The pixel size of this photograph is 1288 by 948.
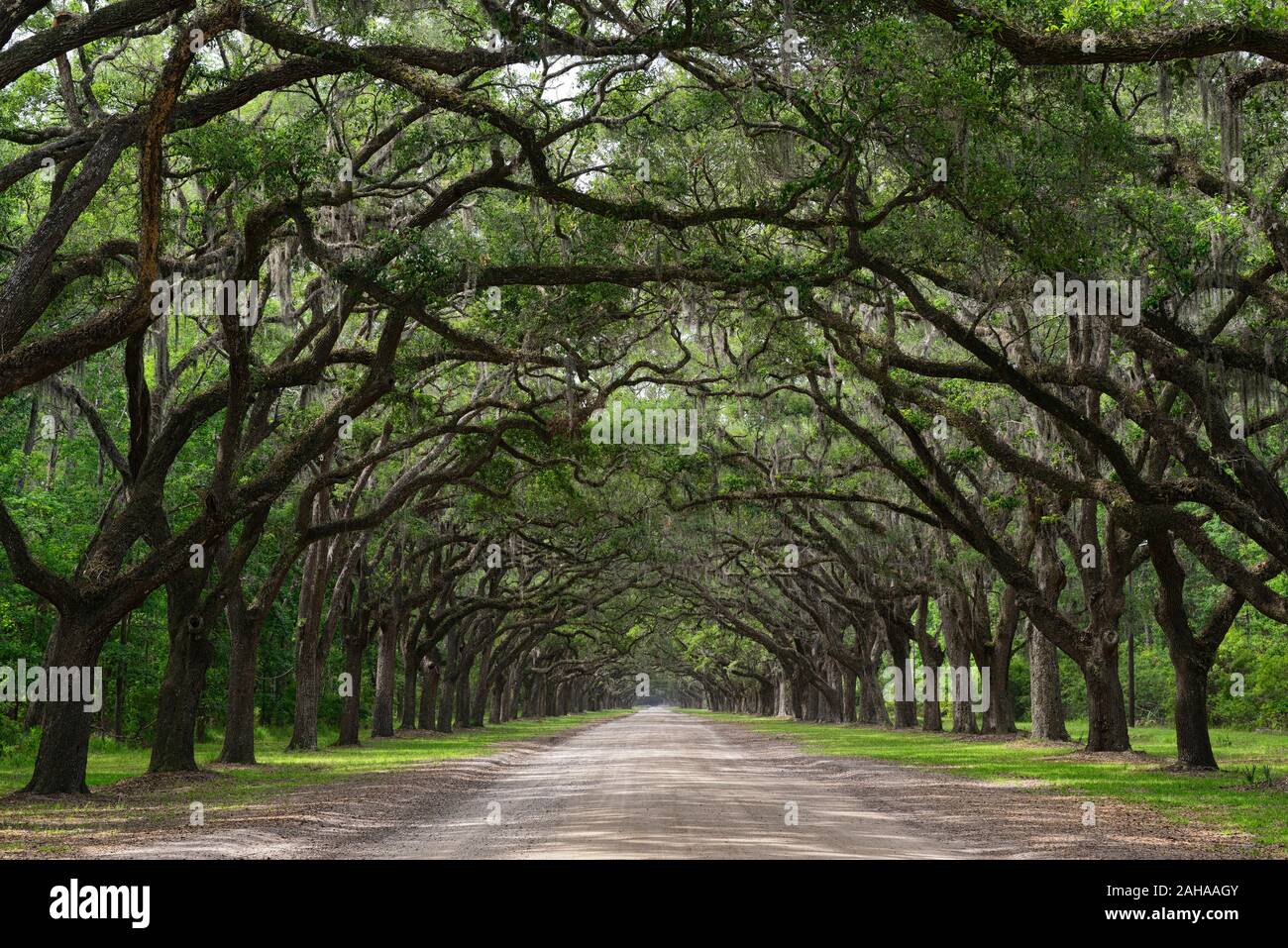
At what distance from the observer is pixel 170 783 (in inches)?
720

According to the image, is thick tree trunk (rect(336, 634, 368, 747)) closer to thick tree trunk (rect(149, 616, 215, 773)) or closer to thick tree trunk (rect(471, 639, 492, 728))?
thick tree trunk (rect(149, 616, 215, 773))

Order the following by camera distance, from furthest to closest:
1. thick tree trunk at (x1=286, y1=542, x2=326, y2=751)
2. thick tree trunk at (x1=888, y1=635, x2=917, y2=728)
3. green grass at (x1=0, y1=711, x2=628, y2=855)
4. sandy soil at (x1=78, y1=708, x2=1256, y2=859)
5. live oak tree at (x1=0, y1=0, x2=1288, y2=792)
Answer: thick tree trunk at (x1=888, y1=635, x2=917, y2=728)
thick tree trunk at (x1=286, y1=542, x2=326, y2=751)
green grass at (x1=0, y1=711, x2=628, y2=855)
live oak tree at (x1=0, y1=0, x2=1288, y2=792)
sandy soil at (x1=78, y1=708, x2=1256, y2=859)

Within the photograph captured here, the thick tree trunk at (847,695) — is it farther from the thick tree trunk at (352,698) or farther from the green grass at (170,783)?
the thick tree trunk at (352,698)

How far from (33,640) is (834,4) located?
25475mm

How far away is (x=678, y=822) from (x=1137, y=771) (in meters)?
11.0

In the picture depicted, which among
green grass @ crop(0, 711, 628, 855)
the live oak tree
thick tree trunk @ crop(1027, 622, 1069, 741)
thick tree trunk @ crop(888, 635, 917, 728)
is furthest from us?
thick tree trunk @ crop(888, 635, 917, 728)

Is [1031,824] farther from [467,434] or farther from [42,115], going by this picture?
[42,115]

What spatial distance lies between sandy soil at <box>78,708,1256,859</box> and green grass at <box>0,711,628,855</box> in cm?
82

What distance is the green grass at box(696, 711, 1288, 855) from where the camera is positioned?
13.8 meters

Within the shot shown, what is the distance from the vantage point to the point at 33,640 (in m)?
29.6

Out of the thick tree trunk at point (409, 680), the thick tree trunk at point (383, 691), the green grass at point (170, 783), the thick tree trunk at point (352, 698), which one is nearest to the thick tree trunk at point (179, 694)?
the green grass at point (170, 783)

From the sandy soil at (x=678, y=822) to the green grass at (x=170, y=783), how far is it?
2.69 feet

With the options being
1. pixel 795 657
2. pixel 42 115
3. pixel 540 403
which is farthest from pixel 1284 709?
pixel 42 115

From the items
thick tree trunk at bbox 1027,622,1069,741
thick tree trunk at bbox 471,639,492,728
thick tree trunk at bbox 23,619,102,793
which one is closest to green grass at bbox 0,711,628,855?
A: thick tree trunk at bbox 23,619,102,793
